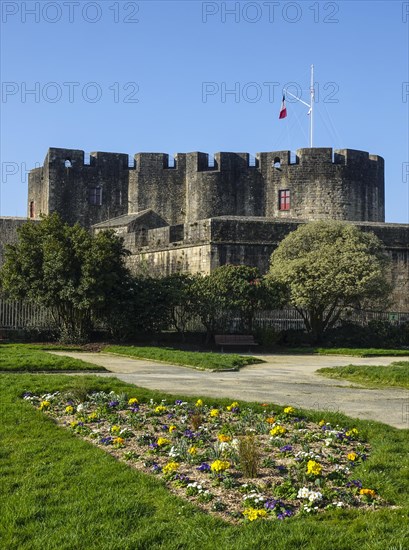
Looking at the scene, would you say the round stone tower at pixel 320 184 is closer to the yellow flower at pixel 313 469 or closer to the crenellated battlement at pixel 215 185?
the crenellated battlement at pixel 215 185

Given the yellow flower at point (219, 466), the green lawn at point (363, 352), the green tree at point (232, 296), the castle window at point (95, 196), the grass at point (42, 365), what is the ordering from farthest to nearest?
the castle window at point (95, 196), the green tree at point (232, 296), the green lawn at point (363, 352), the grass at point (42, 365), the yellow flower at point (219, 466)

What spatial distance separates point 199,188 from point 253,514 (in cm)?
3925

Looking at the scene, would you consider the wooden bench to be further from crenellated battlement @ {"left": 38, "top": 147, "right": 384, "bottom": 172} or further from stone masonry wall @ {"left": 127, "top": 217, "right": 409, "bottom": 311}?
crenellated battlement @ {"left": 38, "top": 147, "right": 384, "bottom": 172}

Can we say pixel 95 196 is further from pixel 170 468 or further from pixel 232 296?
pixel 170 468

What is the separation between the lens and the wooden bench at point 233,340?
2605 cm

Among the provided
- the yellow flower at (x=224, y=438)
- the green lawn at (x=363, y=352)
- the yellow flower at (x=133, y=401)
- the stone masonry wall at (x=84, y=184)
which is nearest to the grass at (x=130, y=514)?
the yellow flower at (x=224, y=438)

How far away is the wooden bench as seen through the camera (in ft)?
85.5

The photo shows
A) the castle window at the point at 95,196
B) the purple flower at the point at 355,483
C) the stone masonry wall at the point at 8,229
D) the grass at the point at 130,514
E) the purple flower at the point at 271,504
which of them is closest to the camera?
the grass at the point at 130,514

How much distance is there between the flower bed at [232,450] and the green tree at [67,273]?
15011 millimetres

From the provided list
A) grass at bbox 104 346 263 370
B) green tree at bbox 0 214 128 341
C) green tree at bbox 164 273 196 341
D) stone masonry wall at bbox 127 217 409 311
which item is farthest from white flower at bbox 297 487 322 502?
stone masonry wall at bbox 127 217 409 311

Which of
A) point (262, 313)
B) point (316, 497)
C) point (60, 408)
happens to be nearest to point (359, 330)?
point (262, 313)

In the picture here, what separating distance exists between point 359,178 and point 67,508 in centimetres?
3942

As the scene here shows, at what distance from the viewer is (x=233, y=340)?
26.3 metres

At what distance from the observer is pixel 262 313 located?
1124 inches
